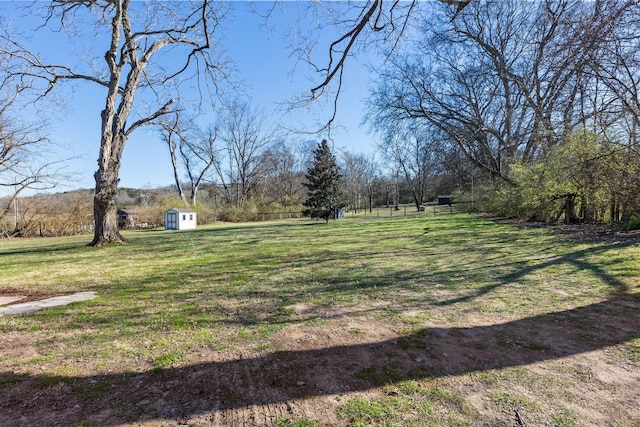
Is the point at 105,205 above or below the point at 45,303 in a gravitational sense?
above

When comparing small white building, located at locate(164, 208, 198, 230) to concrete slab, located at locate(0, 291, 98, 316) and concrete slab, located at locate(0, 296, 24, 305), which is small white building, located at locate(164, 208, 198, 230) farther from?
concrete slab, located at locate(0, 291, 98, 316)

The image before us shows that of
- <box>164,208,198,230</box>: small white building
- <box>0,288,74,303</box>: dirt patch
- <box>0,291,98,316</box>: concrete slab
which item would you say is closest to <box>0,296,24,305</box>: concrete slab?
<box>0,288,74,303</box>: dirt patch

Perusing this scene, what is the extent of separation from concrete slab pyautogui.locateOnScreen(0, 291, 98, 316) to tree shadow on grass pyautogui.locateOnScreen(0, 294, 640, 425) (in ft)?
6.96

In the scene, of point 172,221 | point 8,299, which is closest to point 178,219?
point 172,221

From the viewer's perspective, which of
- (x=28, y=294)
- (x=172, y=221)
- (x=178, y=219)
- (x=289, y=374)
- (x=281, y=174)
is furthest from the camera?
(x=281, y=174)

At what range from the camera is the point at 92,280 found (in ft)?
19.2

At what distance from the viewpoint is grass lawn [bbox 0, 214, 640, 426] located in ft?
6.38

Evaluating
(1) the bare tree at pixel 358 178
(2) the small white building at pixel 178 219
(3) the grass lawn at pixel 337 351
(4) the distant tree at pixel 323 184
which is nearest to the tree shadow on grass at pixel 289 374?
(3) the grass lawn at pixel 337 351

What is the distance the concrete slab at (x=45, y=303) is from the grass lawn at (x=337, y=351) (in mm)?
226

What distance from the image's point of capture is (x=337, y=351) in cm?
273

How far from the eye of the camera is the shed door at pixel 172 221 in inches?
969

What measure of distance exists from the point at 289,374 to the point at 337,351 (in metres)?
0.51

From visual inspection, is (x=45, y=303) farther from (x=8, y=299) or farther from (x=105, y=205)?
(x=105, y=205)

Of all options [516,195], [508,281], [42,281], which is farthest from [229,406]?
[516,195]
